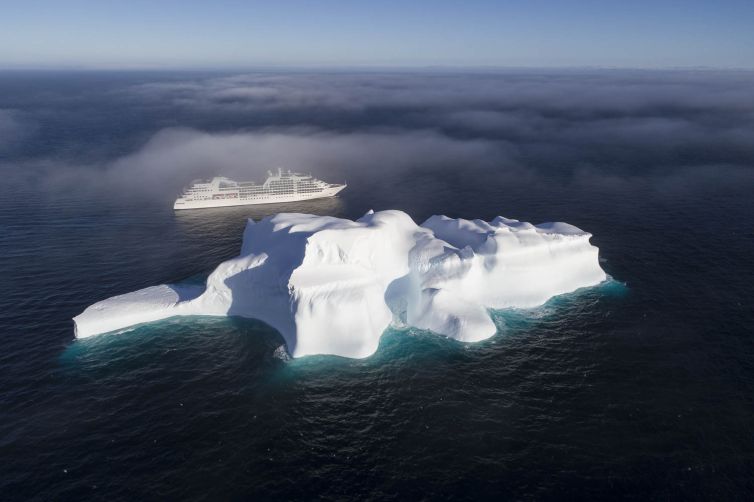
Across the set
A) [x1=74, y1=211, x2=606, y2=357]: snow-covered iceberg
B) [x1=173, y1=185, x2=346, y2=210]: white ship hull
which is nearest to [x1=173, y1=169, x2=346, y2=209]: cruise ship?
[x1=173, y1=185, x2=346, y2=210]: white ship hull

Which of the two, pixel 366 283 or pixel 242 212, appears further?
pixel 242 212

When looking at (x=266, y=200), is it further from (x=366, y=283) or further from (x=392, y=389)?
(x=392, y=389)

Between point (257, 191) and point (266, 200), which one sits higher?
point (257, 191)

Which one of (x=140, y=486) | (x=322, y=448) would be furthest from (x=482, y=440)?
(x=140, y=486)

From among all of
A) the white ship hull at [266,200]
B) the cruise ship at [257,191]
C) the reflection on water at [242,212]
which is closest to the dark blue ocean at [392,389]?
the reflection on water at [242,212]

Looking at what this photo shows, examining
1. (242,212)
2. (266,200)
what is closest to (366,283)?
(242,212)

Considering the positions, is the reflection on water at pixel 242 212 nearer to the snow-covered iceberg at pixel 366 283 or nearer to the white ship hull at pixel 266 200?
the white ship hull at pixel 266 200

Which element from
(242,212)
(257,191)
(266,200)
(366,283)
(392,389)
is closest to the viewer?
(392,389)
